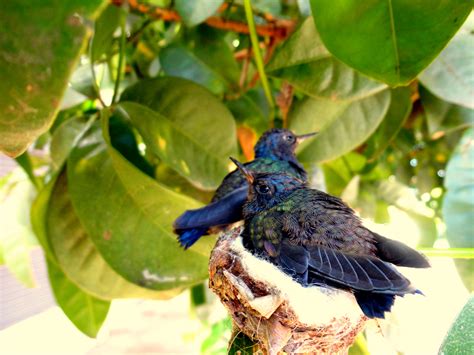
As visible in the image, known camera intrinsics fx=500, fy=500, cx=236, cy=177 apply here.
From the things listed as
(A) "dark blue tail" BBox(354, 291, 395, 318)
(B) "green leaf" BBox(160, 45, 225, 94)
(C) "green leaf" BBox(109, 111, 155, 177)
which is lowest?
(C) "green leaf" BBox(109, 111, 155, 177)

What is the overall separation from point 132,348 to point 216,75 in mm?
2019

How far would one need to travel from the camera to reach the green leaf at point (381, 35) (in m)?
0.41

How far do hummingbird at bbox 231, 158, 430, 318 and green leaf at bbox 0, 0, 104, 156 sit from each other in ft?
0.64

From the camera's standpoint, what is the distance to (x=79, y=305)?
71 centimetres

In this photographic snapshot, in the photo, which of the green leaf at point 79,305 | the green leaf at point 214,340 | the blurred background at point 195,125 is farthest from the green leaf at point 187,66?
the green leaf at point 214,340

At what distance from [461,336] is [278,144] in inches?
12.0

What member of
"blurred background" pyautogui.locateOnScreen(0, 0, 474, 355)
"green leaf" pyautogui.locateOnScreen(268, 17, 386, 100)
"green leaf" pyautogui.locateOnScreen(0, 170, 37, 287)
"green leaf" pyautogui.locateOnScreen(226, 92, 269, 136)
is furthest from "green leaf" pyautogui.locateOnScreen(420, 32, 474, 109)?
"green leaf" pyautogui.locateOnScreen(0, 170, 37, 287)

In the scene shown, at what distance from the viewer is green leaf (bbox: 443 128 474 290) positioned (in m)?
0.59

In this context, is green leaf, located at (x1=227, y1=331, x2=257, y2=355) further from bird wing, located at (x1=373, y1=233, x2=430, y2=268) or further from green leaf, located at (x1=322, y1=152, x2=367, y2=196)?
green leaf, located at (x1=322, y1=152, x2=367, y2=196)

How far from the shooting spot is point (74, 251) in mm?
631

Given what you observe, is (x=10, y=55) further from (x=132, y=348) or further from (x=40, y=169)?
(x=132, y=348)

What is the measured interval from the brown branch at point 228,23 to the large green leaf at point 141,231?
264 millimetres

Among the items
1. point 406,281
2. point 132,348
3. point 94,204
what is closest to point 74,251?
point 94,204

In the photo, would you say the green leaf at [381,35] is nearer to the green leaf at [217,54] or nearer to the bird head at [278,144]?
the bird head at [278,144]
